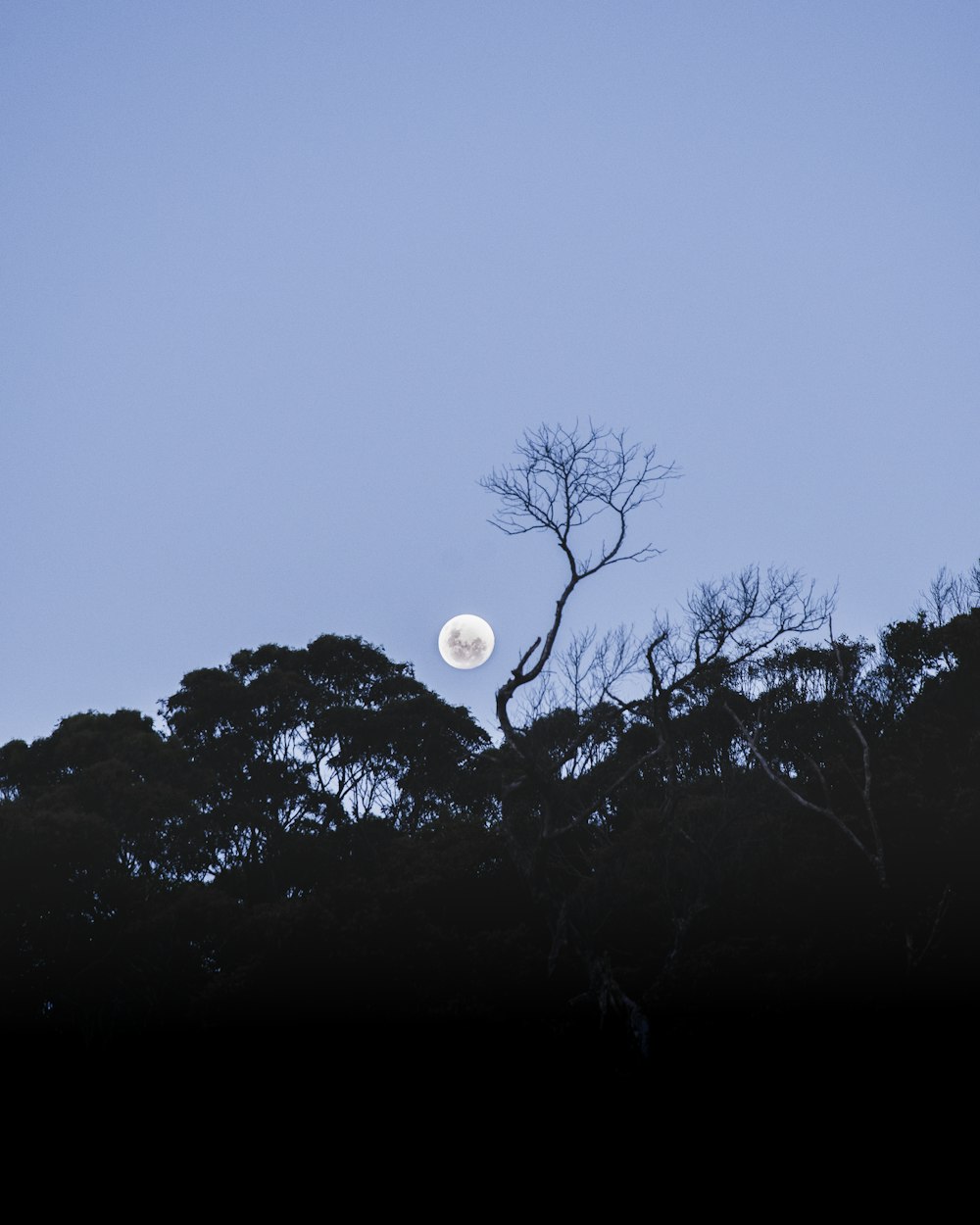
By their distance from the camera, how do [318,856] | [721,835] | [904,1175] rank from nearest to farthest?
1. [904,1175]
2. [721,835]
3. [318,856]

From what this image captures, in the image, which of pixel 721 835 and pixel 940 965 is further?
pixel 721 835

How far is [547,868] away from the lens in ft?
84.4

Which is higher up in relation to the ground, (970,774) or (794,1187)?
(970,774)

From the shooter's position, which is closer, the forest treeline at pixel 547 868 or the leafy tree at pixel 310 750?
the forest treeline at pixel 547 868

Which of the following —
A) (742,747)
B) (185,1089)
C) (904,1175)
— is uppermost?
(742,747)

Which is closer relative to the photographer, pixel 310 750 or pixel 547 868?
pixel 547 868

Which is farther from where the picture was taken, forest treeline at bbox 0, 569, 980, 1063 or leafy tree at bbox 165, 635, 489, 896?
leafy tree at bbox 165, 635, 489, 896

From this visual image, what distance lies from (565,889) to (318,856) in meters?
9.25

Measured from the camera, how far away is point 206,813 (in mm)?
35656

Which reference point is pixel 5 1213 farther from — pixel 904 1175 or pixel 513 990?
pixel 904 1175

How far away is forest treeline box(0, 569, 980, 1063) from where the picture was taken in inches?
841

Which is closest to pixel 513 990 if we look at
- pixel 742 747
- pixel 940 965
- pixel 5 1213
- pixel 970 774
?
pixel 940 965

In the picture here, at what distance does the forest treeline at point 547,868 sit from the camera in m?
21.4

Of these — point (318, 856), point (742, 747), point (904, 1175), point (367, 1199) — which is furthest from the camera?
point (742, 747)
